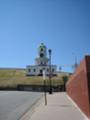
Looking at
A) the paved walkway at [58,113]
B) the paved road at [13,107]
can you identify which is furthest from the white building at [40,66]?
the paved walkway at [58,113]

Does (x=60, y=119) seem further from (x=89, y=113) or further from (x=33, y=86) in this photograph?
(x=33, y=86)

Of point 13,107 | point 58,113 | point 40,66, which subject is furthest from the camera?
point 40,66

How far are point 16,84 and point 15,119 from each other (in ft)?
323

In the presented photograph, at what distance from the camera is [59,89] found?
104 metres

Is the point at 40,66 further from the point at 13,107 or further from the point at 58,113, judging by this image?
the point at 58,113

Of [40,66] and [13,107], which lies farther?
[40,66]

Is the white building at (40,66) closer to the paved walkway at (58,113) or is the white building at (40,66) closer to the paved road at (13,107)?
the paved road at (13,107)

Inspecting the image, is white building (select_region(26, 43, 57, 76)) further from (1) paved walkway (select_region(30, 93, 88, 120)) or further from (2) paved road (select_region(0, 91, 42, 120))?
(1) paved walkway (select_region(30, 93, 88, 120))

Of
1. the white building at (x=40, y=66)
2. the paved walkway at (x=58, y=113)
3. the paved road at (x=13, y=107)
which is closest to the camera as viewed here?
the paved walkway at (x=58, y=113)

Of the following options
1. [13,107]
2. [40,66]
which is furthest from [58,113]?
[40,66]

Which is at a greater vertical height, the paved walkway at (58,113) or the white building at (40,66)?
the white building at (40,66)

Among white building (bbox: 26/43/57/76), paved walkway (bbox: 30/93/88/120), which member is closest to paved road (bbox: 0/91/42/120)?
paved walkway (bbox: 30/93/88/120)

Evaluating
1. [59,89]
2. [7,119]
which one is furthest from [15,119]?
[59,89]

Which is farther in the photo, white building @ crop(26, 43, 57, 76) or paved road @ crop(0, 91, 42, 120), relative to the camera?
white building @ crop(26, 43, 57, 76)
